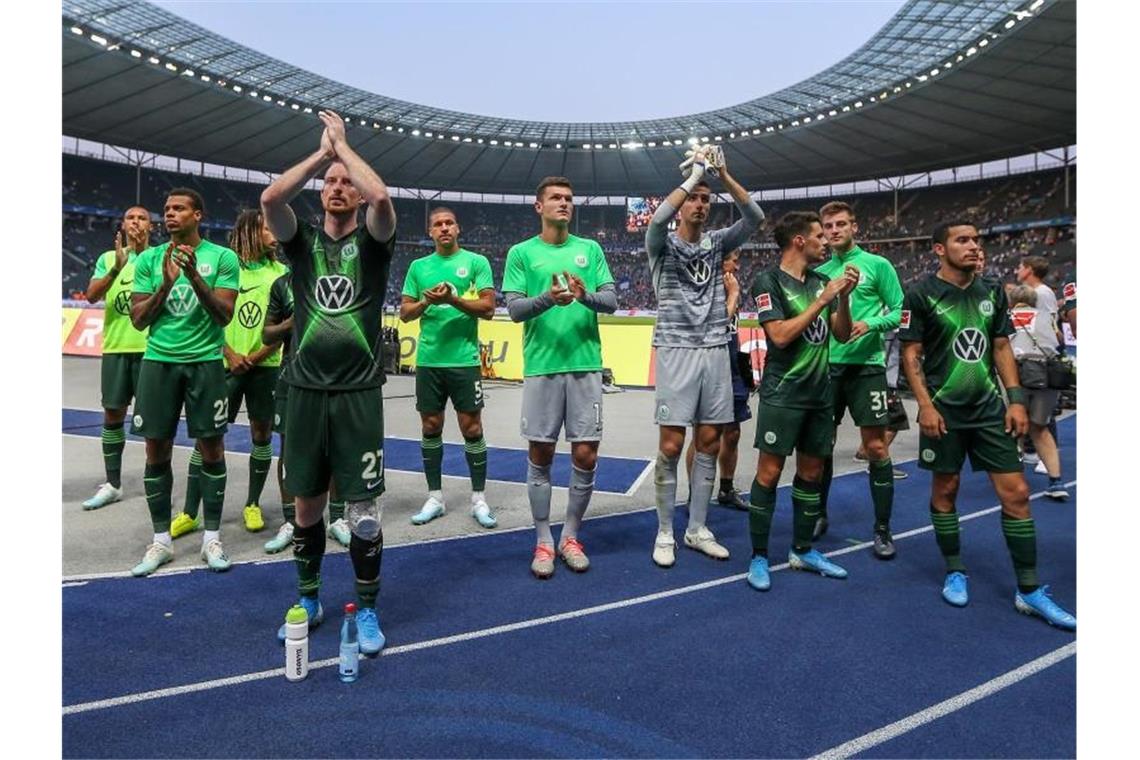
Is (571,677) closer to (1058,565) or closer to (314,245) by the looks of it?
(314,245)

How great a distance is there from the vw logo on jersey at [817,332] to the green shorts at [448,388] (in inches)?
96.9

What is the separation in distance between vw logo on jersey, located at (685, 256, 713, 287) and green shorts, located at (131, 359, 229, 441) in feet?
10.1

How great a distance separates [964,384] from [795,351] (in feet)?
3.02

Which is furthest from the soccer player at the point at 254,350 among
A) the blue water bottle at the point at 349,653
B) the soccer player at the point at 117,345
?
the blue water bottle at the point at 349,653

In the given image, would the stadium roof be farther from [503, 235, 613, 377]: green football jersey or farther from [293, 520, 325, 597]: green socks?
[293, 520, 325, 597]: green socks

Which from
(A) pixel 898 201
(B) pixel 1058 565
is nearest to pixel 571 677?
(B) pixel 1058 565

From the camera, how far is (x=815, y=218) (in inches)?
167

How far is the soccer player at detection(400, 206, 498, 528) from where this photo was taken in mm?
5352

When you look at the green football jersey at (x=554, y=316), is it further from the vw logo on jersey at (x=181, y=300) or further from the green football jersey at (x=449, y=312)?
Answer: the vw logo on jersey at (x=181, y=300)

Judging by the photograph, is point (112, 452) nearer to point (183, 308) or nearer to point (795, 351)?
point (183, 308)

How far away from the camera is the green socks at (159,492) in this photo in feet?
14.0

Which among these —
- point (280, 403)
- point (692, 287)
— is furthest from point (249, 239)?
point (692, 287)

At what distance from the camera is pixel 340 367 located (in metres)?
3.19

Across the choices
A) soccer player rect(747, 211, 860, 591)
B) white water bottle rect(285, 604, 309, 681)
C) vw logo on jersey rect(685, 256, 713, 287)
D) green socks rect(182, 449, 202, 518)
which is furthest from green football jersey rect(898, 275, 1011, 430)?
green socks rect(182, 449, 202, 518)
